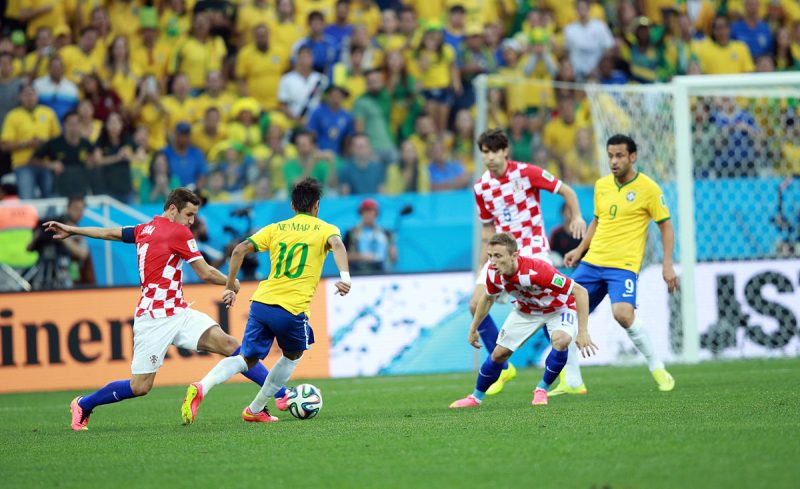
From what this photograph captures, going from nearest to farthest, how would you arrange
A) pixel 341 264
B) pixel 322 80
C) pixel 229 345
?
1. pixel 341 264
2. pixel 229 345
3. pixel 322 80

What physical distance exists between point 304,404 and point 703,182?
846 centimetres

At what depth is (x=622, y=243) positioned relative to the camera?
10.5m

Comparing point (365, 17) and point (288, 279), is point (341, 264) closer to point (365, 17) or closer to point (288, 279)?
point (288, 279)

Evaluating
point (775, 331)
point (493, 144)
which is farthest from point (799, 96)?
point (493, 144)

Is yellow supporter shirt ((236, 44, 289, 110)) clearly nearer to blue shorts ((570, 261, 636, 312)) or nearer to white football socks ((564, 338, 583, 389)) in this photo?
blue shorts ((570, 261, 636, 312))

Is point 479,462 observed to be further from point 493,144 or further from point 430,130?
point 430,130

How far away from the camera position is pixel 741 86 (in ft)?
47.5

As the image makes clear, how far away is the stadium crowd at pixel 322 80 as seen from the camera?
15641 mm

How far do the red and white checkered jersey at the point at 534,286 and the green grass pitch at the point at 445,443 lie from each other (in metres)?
0.81

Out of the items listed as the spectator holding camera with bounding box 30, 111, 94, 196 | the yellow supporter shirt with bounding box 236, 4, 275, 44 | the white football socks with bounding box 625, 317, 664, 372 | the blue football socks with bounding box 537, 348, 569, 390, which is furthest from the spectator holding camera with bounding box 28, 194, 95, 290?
the white football socks with bounding box 625, 317, 664, 372

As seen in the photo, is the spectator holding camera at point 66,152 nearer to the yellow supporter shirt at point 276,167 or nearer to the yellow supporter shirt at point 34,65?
→ the yellow supporter shirt at point 34,65

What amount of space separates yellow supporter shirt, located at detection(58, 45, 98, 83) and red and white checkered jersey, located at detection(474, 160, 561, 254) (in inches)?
363

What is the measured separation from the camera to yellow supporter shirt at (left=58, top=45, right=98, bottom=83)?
58.1 feet

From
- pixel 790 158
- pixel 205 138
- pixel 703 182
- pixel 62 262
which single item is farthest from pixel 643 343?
pixel 205 138
